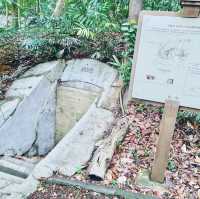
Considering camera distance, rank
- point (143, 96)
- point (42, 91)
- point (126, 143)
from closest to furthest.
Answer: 1. point (143, 96)
2. point (126, 143)
3. point (42, 91)

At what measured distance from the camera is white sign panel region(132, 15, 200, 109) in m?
2.98

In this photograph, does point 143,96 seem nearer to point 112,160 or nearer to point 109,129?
point 112,160

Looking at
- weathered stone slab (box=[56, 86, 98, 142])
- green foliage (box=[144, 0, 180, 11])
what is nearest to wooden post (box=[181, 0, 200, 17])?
weathered stone slab (box=[56, 86, 98, 142])

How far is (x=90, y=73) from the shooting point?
5.86 metres

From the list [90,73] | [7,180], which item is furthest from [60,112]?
[7,180]

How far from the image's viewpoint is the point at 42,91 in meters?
5.67

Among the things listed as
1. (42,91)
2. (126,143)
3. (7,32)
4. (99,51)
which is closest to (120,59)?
(99,51)

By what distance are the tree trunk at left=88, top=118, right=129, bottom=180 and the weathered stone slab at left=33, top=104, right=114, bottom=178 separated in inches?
6.1

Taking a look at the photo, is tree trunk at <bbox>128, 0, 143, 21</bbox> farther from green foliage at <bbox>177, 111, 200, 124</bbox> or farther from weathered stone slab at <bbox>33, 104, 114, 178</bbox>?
green foliage at <bbox>177, 111, 200, 124</bbox>

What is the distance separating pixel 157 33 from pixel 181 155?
6.17 ft

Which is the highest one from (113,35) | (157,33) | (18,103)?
(157,33)

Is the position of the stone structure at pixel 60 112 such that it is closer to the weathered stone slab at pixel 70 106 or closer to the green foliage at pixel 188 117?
the weathered stone slab at pixel 70 106

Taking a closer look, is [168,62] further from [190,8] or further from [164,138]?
[164,138]

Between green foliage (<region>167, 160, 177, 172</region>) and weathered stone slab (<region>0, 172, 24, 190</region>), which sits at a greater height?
green foliage (<region>167, 160, 177, 172</region>)
